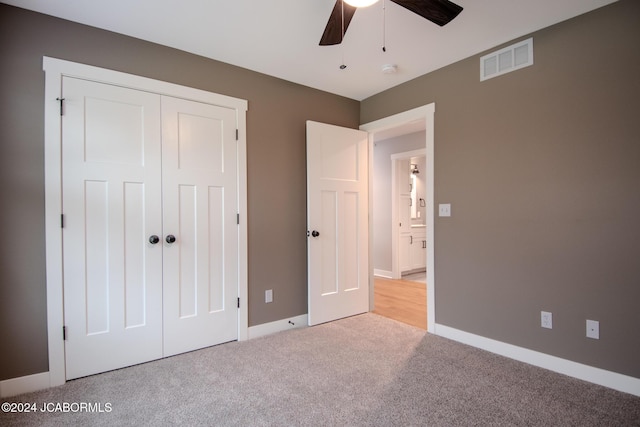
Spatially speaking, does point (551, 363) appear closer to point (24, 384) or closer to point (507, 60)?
point (507, 60)

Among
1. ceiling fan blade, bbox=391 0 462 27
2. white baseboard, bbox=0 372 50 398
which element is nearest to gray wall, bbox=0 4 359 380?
white baseboard, bbox=0 372 50 398

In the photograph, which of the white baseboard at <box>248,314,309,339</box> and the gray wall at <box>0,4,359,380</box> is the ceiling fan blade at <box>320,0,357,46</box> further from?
the white baseboard at <box>248,314,309,339</box>

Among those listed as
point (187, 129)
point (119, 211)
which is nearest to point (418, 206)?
point (187, 129)

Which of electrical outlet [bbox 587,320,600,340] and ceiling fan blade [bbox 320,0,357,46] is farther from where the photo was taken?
electrical outlet [bbox 587,320,600,340]

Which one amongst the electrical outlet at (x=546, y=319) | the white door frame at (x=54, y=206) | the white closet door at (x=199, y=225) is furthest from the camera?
the white closet door at (x=199, y=225)

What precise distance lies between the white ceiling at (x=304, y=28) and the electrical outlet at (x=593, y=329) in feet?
6.86

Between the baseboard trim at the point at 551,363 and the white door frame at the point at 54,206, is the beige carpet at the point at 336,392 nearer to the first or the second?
the baseboard trim at the point at 551,363

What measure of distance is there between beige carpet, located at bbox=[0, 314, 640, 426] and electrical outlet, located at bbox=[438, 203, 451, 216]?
1.16 metres

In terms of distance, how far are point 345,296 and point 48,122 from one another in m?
2.91

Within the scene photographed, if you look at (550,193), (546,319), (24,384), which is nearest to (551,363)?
(546,319)

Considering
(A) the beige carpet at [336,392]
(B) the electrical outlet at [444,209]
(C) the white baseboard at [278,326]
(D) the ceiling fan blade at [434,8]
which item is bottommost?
(A) the beige carpet at [336,392]

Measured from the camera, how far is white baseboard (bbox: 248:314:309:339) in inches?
116

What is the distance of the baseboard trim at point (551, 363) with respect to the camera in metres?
2.01

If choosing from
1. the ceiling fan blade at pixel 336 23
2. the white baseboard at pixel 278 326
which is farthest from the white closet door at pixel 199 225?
the ceiling fan blade at pixel 336 23
